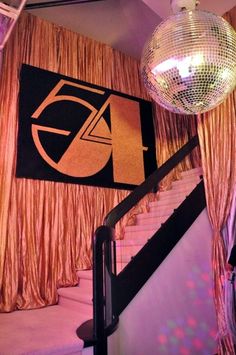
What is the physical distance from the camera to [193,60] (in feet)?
4.75

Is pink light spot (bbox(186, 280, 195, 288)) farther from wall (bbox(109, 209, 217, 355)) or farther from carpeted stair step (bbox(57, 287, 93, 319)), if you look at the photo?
carpeted stair step (bbox(57, 287, 93, 319))

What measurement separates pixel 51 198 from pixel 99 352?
2.11 meters

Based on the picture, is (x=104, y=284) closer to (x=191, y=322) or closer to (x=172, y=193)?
(x=191, y=322)

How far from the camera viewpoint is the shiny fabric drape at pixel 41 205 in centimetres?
318

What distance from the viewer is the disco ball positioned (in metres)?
1.45

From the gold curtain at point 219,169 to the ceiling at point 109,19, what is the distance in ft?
6.17

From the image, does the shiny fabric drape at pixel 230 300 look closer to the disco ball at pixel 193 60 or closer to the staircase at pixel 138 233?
the staircase at pixel 138 233

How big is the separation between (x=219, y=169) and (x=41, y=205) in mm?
2246

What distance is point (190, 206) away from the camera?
116 inches

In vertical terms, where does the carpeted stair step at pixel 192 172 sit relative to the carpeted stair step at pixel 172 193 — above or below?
above

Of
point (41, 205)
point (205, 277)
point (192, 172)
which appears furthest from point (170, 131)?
point (205, 277)

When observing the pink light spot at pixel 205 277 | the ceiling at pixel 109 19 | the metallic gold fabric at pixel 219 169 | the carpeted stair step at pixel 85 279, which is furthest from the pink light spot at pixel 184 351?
the ceiling at pixel 109 19

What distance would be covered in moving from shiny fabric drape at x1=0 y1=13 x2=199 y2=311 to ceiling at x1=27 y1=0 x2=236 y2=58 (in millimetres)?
168

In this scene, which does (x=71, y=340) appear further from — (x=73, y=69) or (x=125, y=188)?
(x=73, y=69)
